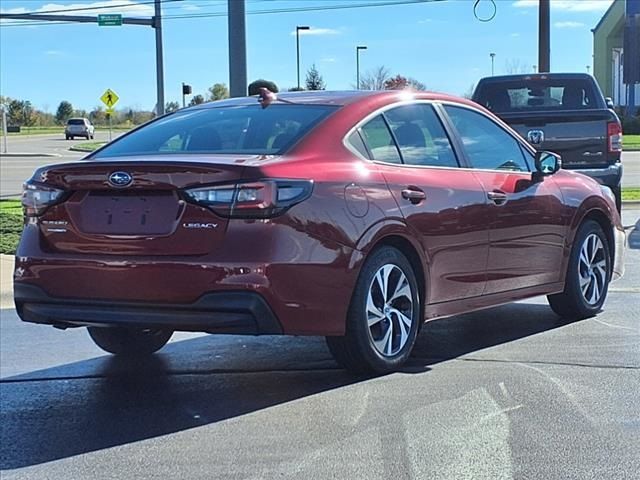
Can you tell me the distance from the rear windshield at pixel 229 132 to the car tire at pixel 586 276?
8.33 ft

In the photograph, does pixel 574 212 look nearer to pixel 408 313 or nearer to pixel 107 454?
pixel 408 313

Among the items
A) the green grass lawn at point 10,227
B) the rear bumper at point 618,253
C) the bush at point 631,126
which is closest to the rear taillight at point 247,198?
the rear bumper at point 618,253

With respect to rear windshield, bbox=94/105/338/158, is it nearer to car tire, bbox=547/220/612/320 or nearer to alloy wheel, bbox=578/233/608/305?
car tire, bbox=547/220/612/320

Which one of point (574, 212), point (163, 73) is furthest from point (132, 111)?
point (574, 212)

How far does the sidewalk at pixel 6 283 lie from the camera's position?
8.93 m

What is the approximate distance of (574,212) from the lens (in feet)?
23.5

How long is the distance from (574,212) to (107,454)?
4062 mm

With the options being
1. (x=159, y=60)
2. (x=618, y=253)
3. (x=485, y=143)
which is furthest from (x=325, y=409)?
(x=159, y=60)

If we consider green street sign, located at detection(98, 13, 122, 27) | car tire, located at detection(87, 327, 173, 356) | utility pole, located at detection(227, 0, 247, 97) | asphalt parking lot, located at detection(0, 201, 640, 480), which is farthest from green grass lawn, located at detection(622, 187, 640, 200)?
green street sign, located at detection(98, 13, 122, 27)

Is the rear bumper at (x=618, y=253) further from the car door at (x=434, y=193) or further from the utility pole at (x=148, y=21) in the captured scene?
the utility pole at (x=148, y=21)

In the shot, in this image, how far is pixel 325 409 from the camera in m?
5.12

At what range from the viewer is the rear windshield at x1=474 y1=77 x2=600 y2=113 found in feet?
40.9

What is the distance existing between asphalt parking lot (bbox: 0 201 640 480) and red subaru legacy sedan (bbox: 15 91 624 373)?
356mm

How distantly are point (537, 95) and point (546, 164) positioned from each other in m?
6.01
